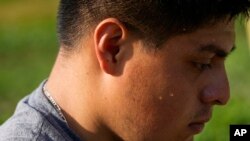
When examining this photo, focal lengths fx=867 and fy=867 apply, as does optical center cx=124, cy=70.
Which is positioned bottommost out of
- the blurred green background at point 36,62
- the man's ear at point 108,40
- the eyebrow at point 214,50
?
the blurred green background at point 36,62

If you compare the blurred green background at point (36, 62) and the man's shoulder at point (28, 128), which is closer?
the man's shoulder at point (28, 128)

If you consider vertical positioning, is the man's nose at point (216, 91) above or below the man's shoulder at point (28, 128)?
below

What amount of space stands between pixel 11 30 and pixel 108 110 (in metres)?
11.2

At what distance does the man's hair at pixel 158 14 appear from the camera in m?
2.45

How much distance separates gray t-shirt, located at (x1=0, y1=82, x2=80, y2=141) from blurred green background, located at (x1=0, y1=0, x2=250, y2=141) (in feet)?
6.50

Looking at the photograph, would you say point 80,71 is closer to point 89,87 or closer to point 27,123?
point 89,87

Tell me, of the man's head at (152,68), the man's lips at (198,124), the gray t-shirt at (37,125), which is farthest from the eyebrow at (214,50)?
the gray t-shirt at (37,125)

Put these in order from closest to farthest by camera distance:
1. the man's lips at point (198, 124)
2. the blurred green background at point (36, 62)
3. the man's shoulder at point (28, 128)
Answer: the man's shoulder at point (28, 128), the man's lips at point (198, 124), the blurred green background at point (36, 62)

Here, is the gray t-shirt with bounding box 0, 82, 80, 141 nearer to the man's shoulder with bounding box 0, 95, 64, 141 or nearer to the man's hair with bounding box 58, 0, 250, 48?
the man's shoulder with bounding box 0, 95, 64, 141

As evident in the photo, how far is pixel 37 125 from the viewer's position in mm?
2402

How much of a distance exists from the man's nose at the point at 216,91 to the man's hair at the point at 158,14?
6.5 inches

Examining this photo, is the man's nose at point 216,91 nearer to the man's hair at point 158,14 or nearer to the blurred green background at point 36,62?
the man's hair at point 158,14

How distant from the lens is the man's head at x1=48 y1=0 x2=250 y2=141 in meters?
2.46

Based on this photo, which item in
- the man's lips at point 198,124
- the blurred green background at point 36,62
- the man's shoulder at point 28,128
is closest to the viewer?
the man's shoulder at point 28,128
